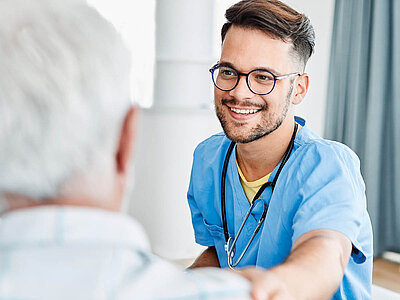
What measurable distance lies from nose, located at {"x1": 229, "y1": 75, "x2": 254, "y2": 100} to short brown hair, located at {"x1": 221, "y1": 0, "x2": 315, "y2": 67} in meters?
0.15

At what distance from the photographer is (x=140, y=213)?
3.46m

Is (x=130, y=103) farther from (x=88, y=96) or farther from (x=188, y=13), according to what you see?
(x=188, y=13)

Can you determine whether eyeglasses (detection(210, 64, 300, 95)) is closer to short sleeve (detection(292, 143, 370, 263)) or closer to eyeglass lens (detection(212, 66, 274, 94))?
eyeglass lens (detection(212, 66, 274, 94))

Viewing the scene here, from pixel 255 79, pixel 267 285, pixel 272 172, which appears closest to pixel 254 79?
pixel 255 79

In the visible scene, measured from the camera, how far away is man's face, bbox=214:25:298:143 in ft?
4.61

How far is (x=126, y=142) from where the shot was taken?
0.67 metres

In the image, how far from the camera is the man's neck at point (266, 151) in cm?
147

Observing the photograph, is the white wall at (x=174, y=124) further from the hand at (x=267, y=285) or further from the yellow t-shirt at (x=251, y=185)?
the hand at (x=267, y=285)

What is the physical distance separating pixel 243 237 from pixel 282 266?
0.48 metres

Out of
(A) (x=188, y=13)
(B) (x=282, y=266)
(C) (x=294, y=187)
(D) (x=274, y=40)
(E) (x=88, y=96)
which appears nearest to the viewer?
(E) (x=88, y=96)

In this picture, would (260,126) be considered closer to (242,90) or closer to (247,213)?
(242,90)

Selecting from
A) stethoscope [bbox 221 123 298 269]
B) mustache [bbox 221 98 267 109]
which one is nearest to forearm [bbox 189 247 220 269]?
stethoscope [bbox 221 123 298 269]

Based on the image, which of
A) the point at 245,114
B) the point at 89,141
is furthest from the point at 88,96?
the point at 245,114

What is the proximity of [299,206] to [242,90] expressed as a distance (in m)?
0.38
